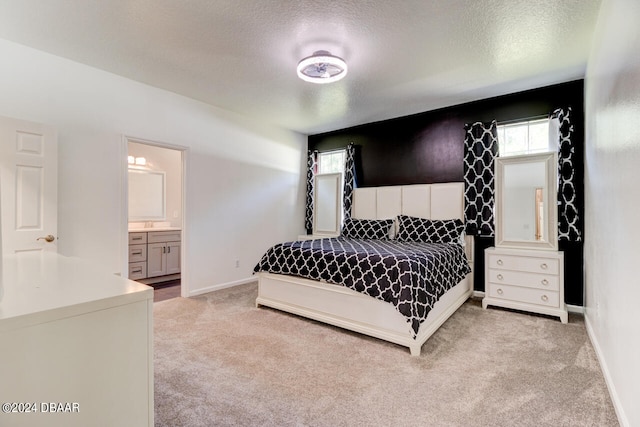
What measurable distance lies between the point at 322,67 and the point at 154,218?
437cm

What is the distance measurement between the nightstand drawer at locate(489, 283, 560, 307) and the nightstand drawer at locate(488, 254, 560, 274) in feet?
0.71

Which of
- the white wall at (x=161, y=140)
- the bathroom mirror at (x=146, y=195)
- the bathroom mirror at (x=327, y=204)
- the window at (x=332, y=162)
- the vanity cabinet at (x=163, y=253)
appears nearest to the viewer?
the white wall at (x=161, y=140)

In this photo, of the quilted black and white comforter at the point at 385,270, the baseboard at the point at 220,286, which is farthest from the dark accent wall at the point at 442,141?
the baseboard at the point at 220,286

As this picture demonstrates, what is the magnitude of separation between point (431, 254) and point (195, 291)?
10.0 feet

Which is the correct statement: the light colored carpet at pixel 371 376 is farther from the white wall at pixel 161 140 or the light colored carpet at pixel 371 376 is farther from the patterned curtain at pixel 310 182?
the patterned curtain at pixel 310 182

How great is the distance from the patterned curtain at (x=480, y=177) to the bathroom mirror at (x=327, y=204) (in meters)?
2.14

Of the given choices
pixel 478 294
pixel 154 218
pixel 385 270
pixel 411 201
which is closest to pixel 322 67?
pixel 385 270

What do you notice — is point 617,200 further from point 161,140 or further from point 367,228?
point 161,140

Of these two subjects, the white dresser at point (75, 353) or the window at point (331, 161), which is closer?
the white dresser at point (75, 353)

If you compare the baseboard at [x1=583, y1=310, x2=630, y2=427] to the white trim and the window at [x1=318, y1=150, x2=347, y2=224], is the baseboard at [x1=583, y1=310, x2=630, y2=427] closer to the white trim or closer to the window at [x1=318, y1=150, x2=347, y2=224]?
the window at [x1=318, y1=150, x2=347, y2=224]

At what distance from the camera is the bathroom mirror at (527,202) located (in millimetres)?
3521

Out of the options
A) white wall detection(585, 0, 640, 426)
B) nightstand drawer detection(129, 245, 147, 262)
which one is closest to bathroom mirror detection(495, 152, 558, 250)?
white wall detection(585, 0, 640, 426)

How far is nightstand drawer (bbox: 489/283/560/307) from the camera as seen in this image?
10.8ft

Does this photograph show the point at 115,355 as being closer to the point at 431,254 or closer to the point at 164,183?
the point at 431,254
